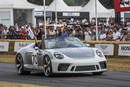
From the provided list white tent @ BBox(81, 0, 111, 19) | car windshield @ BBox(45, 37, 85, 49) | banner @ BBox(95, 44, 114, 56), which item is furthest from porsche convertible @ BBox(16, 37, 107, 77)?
white tent @ BBox(81, 0, 111, 19)

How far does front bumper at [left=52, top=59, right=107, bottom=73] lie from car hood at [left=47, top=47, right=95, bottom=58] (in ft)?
0.89

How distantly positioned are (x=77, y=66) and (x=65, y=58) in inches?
16.6

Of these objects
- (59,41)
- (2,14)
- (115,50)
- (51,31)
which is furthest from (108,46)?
(2,14)

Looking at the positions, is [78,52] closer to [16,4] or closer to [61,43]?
[61,43]

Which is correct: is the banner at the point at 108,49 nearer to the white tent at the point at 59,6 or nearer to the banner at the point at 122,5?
the banner at the point at 122,5

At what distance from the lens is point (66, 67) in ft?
42.5

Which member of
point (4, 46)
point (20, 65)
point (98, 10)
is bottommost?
point (4, 46)

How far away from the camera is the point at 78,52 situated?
13.2 metres

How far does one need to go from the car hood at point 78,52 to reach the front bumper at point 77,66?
27cm

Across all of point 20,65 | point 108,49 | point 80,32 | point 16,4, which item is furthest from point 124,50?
point 16,4

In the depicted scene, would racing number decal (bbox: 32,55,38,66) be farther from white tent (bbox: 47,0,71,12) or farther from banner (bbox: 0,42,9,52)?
white tent (bbox: 47,0,71,12)

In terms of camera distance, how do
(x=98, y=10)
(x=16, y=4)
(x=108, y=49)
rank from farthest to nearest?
(x=98, y=10), (x=16, y=4), (x=108, y=49)

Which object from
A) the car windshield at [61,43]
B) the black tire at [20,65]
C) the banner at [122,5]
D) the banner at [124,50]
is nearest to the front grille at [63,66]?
the car windshield at [61,43]

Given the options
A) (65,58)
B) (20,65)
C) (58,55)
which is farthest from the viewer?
(20,65)
